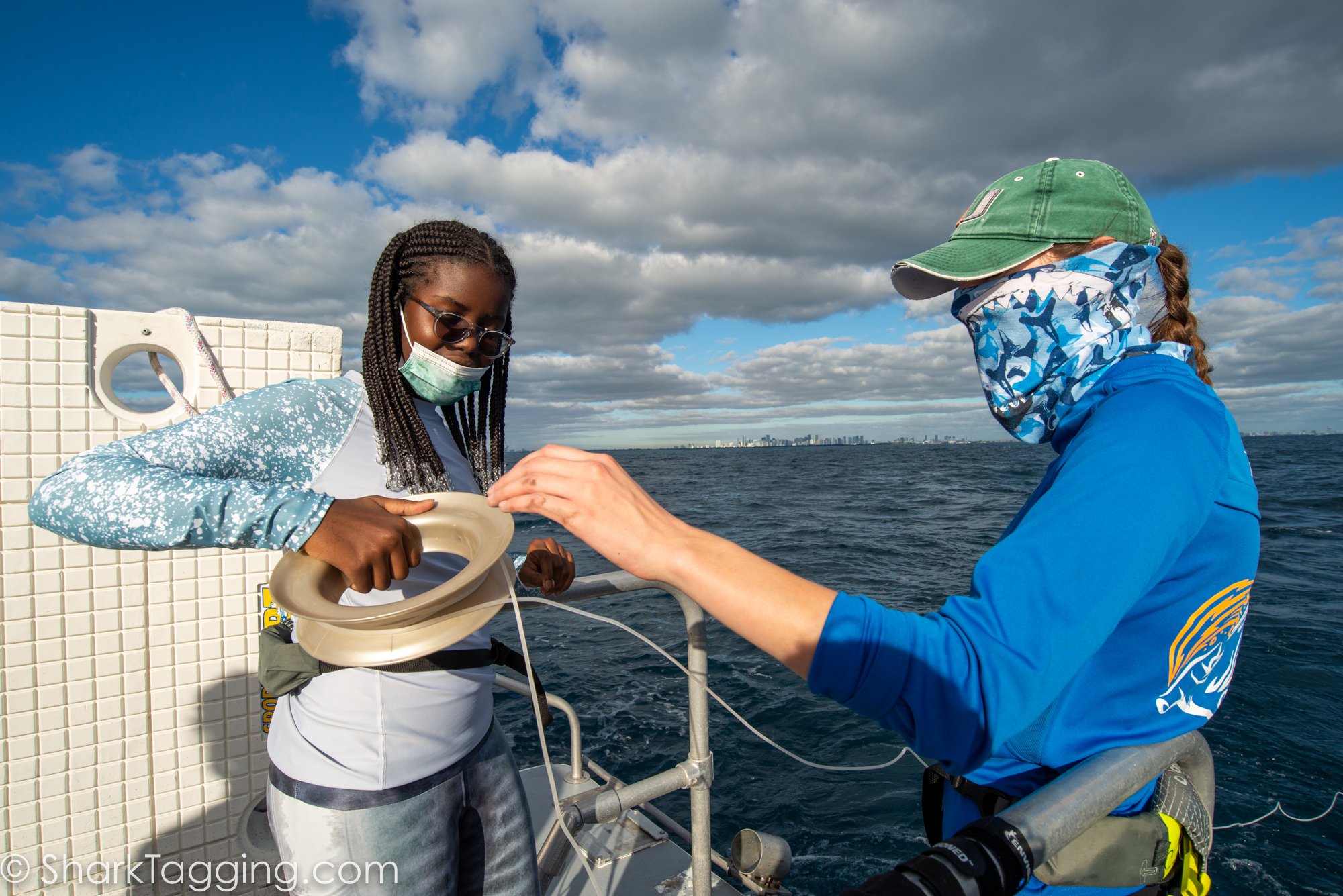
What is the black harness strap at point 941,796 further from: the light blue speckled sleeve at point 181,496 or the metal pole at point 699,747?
the light blue speckled sleeve at point 181,496

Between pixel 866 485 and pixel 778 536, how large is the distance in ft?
62.9

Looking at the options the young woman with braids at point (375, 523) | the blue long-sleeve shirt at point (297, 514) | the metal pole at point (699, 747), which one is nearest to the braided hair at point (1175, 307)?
the metal pole at point (699, 747)

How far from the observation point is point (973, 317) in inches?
56.6

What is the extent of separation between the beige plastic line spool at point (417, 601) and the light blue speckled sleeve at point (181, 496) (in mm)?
114

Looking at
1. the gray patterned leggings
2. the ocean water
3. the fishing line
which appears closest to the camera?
the fishing line

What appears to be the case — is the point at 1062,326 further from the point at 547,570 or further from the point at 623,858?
the point at 623,858

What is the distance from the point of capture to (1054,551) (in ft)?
2.79

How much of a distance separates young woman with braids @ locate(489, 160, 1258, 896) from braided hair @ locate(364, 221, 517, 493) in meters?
0.71

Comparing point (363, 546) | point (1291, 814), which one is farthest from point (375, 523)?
point (1291, 814)

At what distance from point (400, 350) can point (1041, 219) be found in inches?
69.3

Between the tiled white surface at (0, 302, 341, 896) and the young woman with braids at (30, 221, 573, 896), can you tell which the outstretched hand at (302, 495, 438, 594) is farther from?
the tiled white surface at (0, 302, 341, 896)

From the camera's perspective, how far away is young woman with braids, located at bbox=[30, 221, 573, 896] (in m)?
1.26

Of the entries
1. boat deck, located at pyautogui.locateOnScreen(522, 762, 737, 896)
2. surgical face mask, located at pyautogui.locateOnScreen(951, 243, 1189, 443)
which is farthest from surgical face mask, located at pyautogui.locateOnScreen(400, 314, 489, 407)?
boat deck, located at pyautogui.locateOnScreen(522, 762, 737, 896)

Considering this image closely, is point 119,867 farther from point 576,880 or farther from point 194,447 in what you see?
point 194,447
